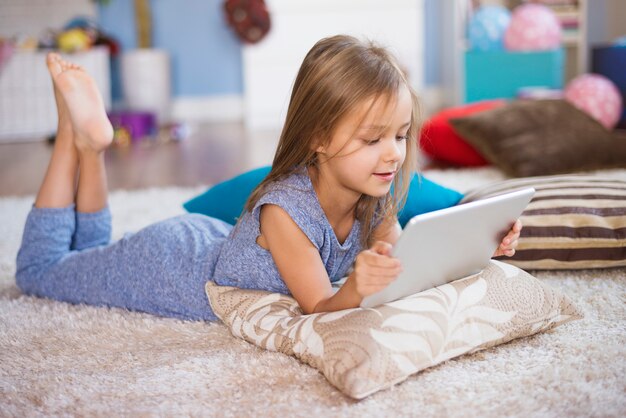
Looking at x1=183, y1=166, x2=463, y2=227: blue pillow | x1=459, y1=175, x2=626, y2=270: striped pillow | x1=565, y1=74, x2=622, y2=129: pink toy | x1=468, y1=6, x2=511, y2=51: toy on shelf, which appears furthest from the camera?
x1=468, y1=6, x2=511, y2=51: toy on shelf

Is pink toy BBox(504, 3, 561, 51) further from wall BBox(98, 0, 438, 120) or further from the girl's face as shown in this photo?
the girl's face

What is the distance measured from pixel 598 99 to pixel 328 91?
7.80 feet

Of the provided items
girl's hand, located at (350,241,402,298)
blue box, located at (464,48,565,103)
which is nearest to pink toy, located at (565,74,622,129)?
blue box, located at (464,48,565,103)

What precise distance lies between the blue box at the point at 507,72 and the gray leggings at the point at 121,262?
263 cm

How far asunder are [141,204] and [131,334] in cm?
112

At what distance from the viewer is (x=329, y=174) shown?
4.08 ft

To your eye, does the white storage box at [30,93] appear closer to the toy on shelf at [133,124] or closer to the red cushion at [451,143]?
the toy on shelf at [133,124]

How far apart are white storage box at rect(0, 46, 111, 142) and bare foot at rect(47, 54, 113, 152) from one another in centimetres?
274

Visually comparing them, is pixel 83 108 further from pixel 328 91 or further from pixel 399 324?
pixel 399 324

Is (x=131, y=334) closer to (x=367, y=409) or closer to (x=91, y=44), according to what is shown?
(x=367, y=409)

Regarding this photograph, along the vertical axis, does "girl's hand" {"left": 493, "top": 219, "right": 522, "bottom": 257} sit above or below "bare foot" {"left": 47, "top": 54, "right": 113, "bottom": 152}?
below

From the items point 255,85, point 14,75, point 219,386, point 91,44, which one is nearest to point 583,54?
point 255,85

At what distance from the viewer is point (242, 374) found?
1.12 metres

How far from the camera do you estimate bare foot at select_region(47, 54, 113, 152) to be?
157cm
